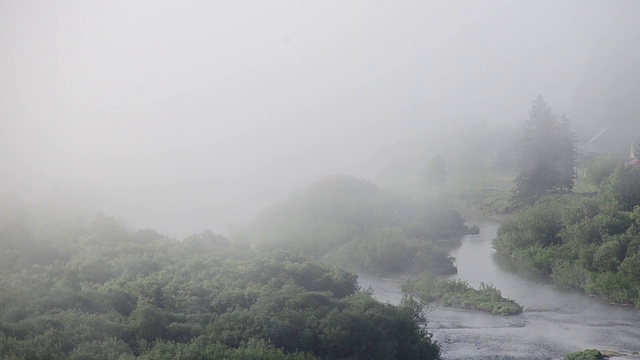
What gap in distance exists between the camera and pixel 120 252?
138 feet

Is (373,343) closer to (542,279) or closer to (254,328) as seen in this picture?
(254,328)

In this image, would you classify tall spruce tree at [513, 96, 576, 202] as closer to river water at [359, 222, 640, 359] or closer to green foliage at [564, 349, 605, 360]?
river water at [359, 222, 640, 359]

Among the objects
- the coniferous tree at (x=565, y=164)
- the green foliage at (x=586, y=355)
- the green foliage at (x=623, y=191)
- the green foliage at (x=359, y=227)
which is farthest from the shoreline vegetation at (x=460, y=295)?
the coniferous tree at (x=565, y=164)

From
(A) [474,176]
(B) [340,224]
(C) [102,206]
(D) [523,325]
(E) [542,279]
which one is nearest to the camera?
(D) [523,325]

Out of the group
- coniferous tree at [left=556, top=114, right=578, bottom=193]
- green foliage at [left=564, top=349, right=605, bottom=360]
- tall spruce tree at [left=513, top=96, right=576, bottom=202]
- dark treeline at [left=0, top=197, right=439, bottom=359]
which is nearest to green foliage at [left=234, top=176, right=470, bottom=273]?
tall spruce tree at [left=513, top=96, right=576, bottom=202]

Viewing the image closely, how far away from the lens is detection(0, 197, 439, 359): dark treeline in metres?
25.5

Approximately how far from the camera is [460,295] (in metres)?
48.8

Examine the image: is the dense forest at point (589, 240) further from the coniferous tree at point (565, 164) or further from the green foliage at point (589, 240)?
the coniferous tree at point (565, 164)

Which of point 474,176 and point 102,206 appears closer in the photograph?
point 102,206

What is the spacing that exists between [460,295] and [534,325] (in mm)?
7937

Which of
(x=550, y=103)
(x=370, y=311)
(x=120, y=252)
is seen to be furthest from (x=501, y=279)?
(x=550, y=103)

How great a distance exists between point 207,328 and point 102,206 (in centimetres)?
6182

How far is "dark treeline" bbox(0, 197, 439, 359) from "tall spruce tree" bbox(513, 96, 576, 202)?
4475 centimetres

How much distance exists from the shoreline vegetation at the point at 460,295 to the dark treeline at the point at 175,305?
9.88 meters
